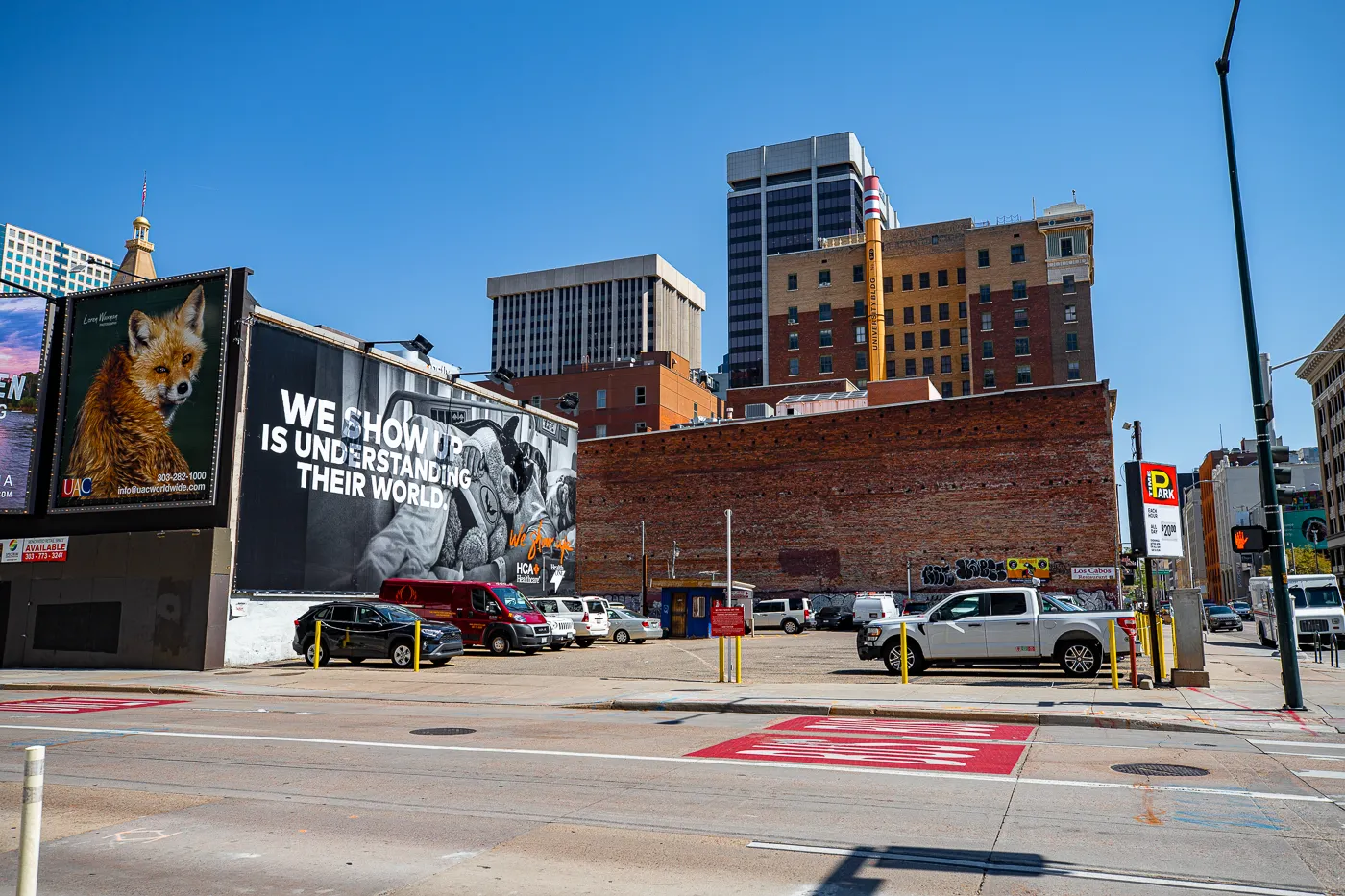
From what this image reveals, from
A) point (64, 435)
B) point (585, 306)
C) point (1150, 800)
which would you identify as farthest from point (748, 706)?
point (585, 306)

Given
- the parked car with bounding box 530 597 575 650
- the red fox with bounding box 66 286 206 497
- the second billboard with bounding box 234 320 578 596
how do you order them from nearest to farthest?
the red fox with bounding box 66 286 206 497 < the second billboard with bounding box 234 320 578 596 < the parked car with bounding box 530 597 575 650

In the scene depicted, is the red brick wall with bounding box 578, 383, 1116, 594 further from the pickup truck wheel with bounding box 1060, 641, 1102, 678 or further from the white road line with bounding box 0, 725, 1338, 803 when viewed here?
the white road line with bounding box 0, 725, 1338, 803

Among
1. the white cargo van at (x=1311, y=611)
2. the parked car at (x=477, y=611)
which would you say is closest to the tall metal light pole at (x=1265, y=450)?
the parked car at (x=477, y=611)

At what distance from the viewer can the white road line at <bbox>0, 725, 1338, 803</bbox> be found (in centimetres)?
869

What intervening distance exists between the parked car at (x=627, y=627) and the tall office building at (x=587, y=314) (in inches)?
5385

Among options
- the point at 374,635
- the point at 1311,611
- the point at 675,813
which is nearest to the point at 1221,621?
the point at 1311,611

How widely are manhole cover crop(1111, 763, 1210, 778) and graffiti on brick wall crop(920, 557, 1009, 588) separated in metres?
42.2

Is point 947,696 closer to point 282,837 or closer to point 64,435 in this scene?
point 282,837

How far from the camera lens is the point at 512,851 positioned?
21.9ft

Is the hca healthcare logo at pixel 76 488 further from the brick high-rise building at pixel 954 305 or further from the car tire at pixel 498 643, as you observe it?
the brick high-rise building at pixel 954 305

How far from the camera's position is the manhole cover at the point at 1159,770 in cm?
955

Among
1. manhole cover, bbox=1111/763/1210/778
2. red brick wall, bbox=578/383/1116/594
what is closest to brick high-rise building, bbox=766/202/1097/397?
red brick wall, bbox=578/383/1116/594

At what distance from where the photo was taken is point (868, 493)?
5516 centimetres

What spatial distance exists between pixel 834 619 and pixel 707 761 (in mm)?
41746
